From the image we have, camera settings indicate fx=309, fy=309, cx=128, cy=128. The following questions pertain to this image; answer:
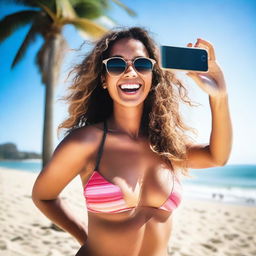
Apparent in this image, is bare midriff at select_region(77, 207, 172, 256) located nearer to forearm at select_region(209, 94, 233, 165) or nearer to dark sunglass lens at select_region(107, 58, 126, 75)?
forearm at select_region(209, 94, 233, 165)

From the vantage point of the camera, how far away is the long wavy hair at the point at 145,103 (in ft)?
6.07

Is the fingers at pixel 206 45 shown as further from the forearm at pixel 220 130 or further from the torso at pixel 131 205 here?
the torso at pixel 131 205

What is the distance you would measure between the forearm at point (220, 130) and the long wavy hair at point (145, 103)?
0.71ft

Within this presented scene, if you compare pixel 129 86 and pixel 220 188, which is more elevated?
pixel 129 86

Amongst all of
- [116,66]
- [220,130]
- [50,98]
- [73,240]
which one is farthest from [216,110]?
→ [50,98]

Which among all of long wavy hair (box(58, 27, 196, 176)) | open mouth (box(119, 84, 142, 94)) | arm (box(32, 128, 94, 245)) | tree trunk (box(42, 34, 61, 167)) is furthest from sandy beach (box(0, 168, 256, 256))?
open mouth (box(119, 84, 142, 94))

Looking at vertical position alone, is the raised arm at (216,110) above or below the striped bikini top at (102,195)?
above

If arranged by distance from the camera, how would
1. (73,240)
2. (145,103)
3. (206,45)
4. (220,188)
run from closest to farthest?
(206,45), (145,103), (73,240), (220,188)

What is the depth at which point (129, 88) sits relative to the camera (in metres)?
1.66

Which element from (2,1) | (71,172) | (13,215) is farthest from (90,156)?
(2,1)

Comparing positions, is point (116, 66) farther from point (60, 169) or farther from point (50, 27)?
point (50, 27)

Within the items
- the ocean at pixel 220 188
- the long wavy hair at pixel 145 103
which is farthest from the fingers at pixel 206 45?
the ocean at pixel 220 188

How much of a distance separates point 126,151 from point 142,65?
480 millimetres

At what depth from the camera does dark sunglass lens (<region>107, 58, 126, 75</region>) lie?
166 centimetres
